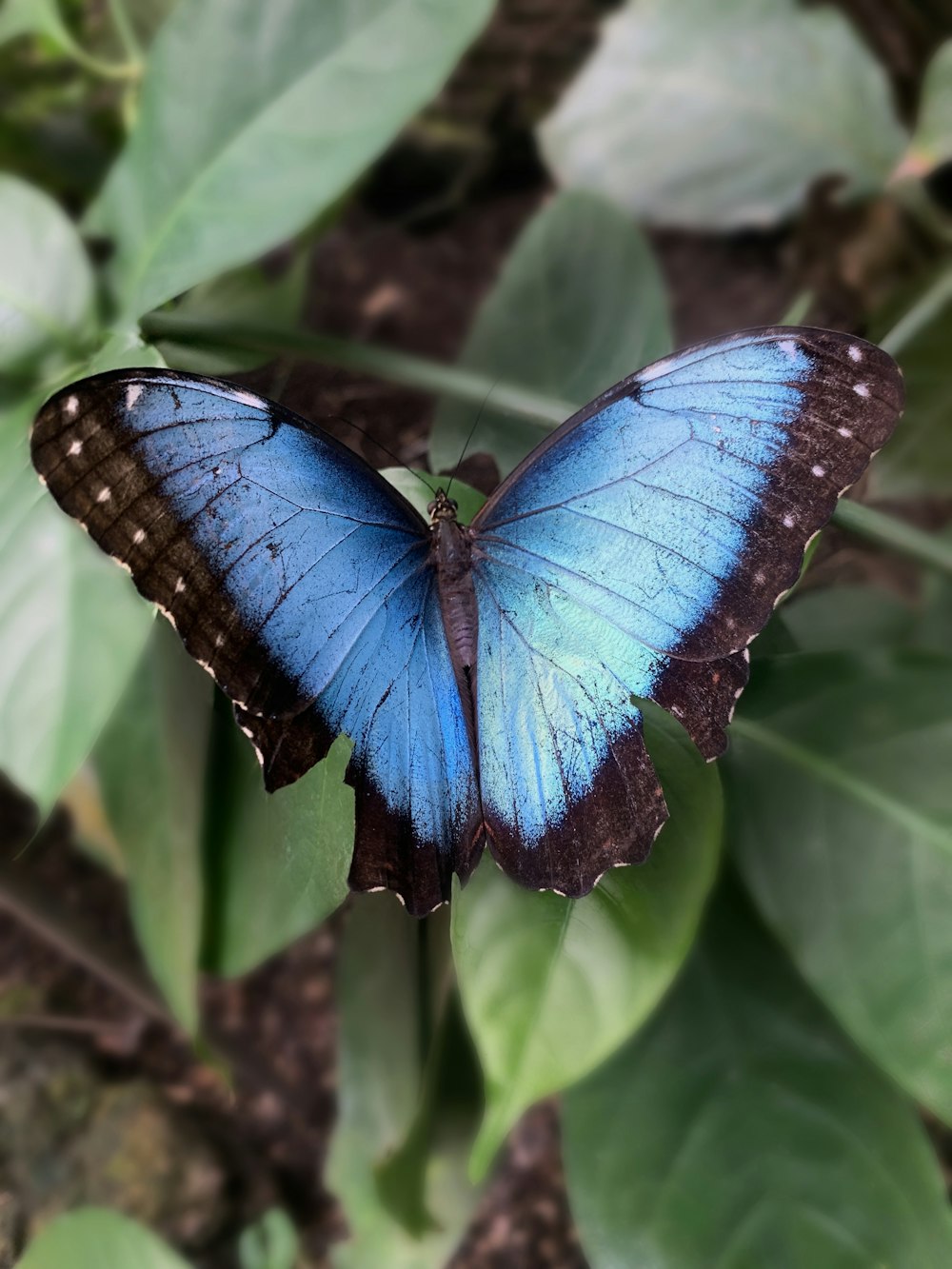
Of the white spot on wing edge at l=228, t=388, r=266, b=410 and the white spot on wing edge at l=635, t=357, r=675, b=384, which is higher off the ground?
the white spot on wing edge at l=228, t=388, r=266, b=410

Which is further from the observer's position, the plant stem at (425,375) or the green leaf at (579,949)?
the plant stem at (425,375)

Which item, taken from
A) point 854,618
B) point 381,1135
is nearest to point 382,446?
point 854,618

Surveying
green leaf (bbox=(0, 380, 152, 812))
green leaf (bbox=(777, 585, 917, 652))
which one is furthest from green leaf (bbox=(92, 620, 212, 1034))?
green leaf (bbox=(777, 585, 917, 652))

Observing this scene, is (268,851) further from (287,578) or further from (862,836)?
(862,836)

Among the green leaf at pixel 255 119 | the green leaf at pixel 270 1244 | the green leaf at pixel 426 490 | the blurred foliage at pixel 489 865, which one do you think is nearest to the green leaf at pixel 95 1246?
the blurred foliage at pixel 489 865

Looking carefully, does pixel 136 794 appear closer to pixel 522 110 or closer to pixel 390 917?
pixel 390 917

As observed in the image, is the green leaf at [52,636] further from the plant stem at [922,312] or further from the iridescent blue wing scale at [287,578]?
the plant stem at [922,312]

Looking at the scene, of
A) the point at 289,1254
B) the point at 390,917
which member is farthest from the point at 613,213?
the point at 289,1254

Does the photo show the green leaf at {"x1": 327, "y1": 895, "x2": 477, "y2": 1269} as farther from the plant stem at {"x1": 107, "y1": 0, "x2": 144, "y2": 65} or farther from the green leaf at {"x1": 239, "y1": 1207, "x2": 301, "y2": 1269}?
the plant stem at {"x1": 107, "y1": 0, "x2": 144, "y2": 65}
